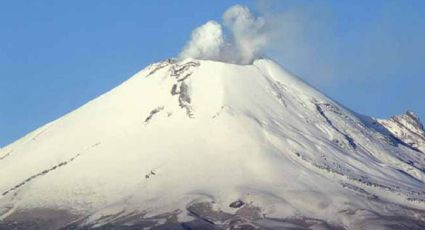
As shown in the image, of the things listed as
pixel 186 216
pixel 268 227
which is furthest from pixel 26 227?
pixel 268 227

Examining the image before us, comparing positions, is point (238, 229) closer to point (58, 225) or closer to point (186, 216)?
point (186, 216)

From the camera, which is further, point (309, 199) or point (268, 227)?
point (309, 199)

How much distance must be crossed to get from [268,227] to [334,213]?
1304cm

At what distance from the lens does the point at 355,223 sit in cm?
19075

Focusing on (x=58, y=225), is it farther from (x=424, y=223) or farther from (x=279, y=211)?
(x=424, y=223)

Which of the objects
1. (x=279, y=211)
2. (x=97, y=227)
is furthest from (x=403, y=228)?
(x=97, y=227)

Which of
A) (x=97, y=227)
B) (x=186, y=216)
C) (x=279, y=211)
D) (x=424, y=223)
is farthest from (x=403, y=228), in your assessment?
(x=97, y=227)

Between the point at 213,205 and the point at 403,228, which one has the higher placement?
the point at 213,205

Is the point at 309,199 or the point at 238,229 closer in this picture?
the point at 238,229

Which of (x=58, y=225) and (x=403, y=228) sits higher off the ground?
Result: (x=58, y=225)

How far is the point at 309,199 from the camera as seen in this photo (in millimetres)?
199000

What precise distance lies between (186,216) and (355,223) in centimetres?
2356

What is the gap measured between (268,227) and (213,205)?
43.9 feet

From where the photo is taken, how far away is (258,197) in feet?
652
